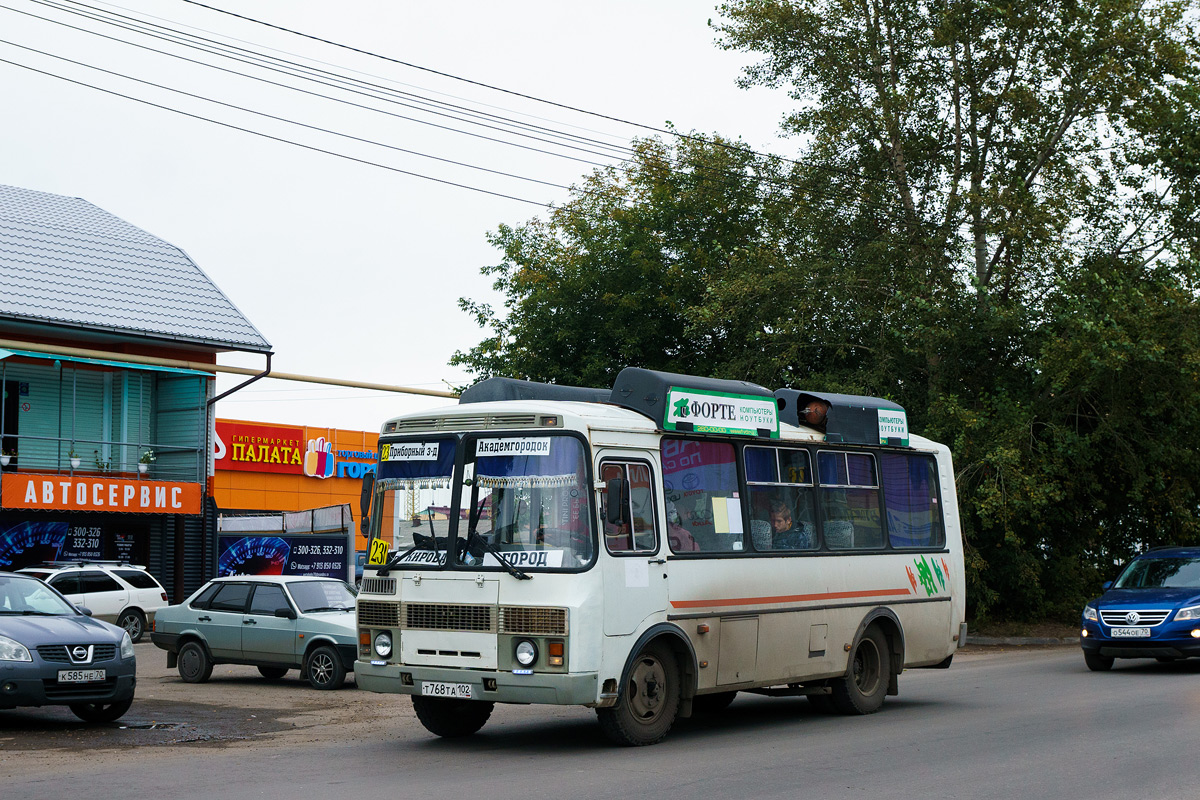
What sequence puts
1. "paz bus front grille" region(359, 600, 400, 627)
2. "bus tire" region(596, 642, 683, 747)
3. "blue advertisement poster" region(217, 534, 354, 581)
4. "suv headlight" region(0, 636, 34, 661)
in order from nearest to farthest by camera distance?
"bus tire" region(596, 642, 683, 747) → "paz bus front grille" region(359, 600, 400, 627) → "suv headlight" region(0, 636, 34, 661) → "blue advertisement poster" region(217, 534, 354, 581)

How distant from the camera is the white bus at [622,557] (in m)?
10.2

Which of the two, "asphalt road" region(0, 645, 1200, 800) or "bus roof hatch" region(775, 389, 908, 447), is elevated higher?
"bus roof hatch" region(775, 389, 908, 447)

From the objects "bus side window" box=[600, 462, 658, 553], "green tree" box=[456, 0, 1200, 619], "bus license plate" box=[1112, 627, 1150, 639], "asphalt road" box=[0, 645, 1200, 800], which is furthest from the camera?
"green tree" box=[456, 0, 1200, 619]

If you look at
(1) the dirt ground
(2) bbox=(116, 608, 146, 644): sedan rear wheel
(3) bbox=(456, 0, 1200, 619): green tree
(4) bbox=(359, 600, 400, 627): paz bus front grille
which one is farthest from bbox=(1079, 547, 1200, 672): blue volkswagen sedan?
(2) bbox=(116, 608, 146, 644): sedan rear wheel

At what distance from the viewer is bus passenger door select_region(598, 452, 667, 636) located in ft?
33.9

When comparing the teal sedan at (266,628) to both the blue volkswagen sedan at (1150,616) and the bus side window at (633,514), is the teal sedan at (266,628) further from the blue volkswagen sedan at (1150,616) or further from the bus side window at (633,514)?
the blue volkswagen sedan at (1150,616)

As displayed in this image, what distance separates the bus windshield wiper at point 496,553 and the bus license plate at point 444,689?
1000 mm

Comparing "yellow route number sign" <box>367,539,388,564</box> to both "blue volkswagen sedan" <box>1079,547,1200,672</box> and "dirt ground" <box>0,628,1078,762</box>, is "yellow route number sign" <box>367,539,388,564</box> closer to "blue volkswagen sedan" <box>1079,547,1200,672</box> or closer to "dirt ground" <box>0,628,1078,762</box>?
"dirt ground" <box>0,628,1078,762</box>

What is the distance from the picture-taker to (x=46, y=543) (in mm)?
28828

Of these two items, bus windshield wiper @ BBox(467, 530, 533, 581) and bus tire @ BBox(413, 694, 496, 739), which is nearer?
bus windshield wiper @ BBox(467, 530, 533, 581)

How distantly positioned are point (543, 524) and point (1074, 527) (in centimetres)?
2194

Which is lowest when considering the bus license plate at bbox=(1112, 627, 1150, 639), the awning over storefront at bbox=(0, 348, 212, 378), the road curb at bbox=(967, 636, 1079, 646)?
Answer: the road curb at bbox=(967, 636, 1079, 646)

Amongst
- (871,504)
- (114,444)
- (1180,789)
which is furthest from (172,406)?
(1180,789)

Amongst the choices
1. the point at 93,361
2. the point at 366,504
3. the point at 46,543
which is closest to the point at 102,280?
the point at 93,361
